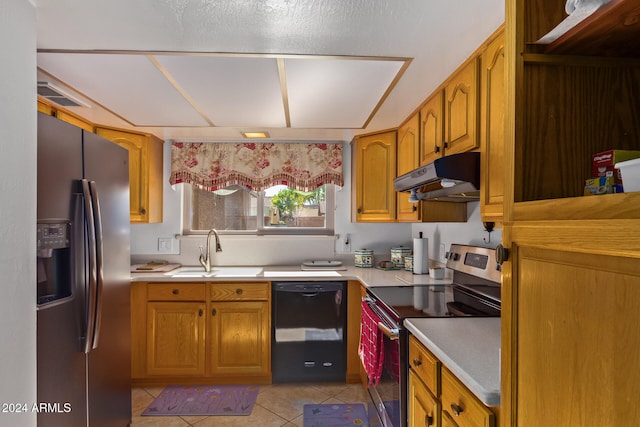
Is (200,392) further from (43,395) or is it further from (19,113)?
(19,113)

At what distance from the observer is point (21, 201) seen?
115 cm

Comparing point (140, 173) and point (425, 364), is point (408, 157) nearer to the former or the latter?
point (425, 364)

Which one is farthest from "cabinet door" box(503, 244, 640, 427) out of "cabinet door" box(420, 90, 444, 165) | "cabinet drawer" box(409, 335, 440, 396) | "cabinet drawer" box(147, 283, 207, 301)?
"cabinet drawer" box(147, 283, 207, 301)

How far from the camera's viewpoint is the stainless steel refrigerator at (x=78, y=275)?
1.29 metres

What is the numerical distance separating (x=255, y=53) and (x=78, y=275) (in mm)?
1197

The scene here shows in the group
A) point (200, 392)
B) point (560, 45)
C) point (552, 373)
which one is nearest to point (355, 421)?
point (200, 392)

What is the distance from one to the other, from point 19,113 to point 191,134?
1.81 m

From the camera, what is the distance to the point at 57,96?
1.89 m

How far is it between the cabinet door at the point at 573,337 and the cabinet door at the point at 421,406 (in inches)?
20.6

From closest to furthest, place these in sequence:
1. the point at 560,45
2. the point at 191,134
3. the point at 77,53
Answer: the point at 560,45 < the point at 77,53 < the point at 191,134

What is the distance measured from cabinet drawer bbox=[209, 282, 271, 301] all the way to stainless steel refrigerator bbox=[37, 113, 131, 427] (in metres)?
0.85

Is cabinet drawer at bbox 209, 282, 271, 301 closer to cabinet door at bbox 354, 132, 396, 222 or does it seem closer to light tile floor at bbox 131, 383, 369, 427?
light tile floor at bbox 131, 383, 369, 427

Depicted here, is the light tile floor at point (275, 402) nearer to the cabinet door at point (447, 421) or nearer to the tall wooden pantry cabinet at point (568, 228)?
the cabinet door at point (447, 421)

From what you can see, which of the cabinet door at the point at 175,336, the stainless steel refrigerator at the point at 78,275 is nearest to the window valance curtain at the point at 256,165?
the cabinet door at the point at 175,336
